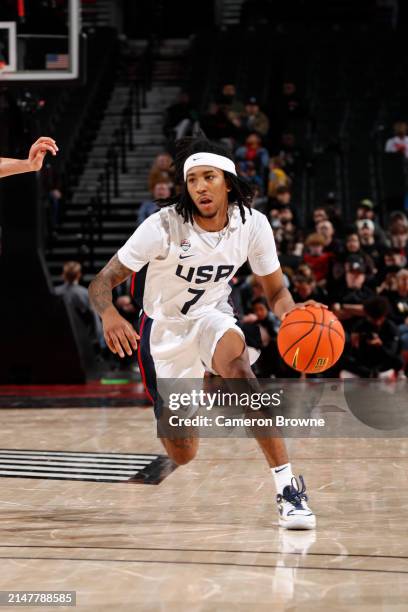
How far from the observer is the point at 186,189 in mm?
5512

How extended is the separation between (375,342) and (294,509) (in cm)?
599

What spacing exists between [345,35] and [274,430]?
1934 cm

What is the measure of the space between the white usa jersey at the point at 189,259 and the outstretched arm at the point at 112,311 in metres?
0.07

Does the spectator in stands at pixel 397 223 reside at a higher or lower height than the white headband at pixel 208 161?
lower

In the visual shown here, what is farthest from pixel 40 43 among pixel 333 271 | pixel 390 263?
pixel 390 263

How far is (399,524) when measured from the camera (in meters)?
5.20

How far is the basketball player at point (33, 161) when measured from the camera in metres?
5.68

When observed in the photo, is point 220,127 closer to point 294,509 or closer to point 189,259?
point 189,259

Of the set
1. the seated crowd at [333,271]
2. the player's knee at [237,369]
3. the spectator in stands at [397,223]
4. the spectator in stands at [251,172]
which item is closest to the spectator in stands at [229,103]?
the seated crowd at [333,271]

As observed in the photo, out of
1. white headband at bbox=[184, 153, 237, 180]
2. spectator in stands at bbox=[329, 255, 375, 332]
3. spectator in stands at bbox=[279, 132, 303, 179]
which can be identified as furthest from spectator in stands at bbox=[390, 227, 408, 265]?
white headband at bbox=[184, 153, 237, 180]

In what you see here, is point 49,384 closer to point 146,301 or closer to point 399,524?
point 146,301

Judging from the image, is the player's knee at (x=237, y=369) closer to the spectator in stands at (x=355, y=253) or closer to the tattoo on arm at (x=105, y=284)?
the tattoo on arm at (x=105, y=284)

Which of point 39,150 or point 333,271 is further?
point 333,271

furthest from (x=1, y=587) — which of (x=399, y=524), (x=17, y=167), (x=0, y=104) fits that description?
(x=0, y=104)
